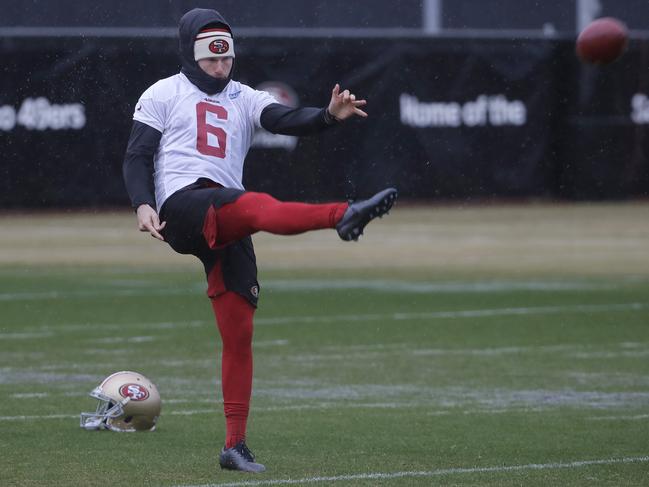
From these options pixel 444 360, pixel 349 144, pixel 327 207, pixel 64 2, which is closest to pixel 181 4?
pixel 64 2

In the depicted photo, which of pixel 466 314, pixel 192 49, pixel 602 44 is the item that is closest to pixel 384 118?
pixel 466 314

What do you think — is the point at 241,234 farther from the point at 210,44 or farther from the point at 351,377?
the point at 351,377

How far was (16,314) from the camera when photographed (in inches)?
563

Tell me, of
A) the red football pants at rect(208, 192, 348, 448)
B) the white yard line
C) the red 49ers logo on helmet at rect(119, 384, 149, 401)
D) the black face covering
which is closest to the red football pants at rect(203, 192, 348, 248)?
the red football pants at rect(208, 192, 348, 448)

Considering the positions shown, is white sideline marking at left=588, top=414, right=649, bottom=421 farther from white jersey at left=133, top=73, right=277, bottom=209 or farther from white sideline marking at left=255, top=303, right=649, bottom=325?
white sideline marking at left=255, top=303, right=649, bottom=325

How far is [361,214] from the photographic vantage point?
20.4ft

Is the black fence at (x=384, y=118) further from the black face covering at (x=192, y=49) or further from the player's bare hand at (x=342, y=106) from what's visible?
the player's bare hand at (x=342, y=106)

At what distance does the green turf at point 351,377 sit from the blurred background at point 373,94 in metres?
6.07

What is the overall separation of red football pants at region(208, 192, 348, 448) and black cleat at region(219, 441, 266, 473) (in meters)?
0.04

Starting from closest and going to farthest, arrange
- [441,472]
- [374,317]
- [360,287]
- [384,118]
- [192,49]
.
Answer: [441,472]
[192,49]
[374,317]
[360,287]
[384,118]

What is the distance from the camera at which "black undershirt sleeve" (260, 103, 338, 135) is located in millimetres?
7117

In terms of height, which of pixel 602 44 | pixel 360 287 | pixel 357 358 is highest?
pixel 602 44

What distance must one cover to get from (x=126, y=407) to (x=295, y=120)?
193cm

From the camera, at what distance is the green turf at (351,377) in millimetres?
7191
